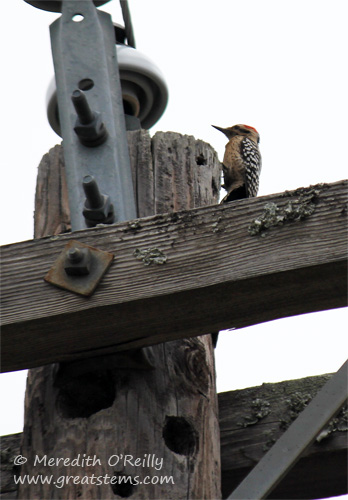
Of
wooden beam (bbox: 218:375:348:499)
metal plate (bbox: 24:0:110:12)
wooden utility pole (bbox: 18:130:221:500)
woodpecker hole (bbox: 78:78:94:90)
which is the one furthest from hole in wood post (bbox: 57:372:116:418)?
metal plate (bbox: 24:0:110:12)

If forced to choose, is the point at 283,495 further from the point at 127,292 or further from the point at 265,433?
the point at 127,292

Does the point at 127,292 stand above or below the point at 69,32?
below

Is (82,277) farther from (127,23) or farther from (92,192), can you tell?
(127,23)

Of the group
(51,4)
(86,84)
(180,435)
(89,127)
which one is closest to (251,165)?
(51,4)

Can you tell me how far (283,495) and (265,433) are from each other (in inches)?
9.5

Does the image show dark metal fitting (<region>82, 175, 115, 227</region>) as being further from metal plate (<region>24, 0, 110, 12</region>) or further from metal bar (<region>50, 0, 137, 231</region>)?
metal plate (<region>24, 0, 110, 12</region>)

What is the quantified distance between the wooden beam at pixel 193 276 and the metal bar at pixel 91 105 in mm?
333

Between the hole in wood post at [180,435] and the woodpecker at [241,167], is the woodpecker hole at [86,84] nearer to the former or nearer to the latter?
the hole in wood post at [180,435]

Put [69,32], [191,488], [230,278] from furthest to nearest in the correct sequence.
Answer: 1. [69,32]
2. [191,488]
3. [230,278]

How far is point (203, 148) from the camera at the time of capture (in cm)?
317

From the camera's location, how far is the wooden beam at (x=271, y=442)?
97.5 inches

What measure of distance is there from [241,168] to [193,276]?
4330 millimetres

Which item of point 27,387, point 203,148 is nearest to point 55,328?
point 27,387

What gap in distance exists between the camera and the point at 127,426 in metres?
2.28
